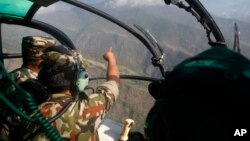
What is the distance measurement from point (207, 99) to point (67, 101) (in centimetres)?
231

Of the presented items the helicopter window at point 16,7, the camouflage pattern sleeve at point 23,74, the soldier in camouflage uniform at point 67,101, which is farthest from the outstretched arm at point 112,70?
the helicopter window at point 16,7

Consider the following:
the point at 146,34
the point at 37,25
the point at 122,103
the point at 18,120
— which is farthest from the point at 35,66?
the point at 122,103

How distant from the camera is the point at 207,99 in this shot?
0.96m

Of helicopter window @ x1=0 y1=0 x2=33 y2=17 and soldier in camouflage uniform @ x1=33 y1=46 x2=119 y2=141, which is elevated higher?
helicopter window @ x1=0 y1=0 x2=33 y2=17

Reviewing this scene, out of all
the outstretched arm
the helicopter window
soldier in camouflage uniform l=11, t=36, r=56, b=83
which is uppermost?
the helicopter window

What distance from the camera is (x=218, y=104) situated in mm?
941

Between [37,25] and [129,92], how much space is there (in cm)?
17934

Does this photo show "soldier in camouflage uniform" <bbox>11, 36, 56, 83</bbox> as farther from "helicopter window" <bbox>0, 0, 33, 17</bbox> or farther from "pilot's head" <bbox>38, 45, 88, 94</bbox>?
"pilot's head" <bbox>38, 45, 88, 94</bbox>

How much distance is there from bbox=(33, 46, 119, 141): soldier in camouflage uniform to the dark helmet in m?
2.10

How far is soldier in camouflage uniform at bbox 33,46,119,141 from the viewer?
3078mm

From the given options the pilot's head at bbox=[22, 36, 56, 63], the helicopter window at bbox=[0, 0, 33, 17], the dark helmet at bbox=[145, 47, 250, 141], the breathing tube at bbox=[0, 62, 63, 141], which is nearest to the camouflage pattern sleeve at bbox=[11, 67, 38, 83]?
the pilot's head at bbox=[22, 36, 56, 63]

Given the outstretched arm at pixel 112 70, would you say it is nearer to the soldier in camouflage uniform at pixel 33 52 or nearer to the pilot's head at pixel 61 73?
the pilot's head at pixel 61 73

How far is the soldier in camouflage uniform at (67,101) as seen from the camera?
3.08 m

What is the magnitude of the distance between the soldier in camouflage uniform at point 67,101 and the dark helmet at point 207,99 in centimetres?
210
